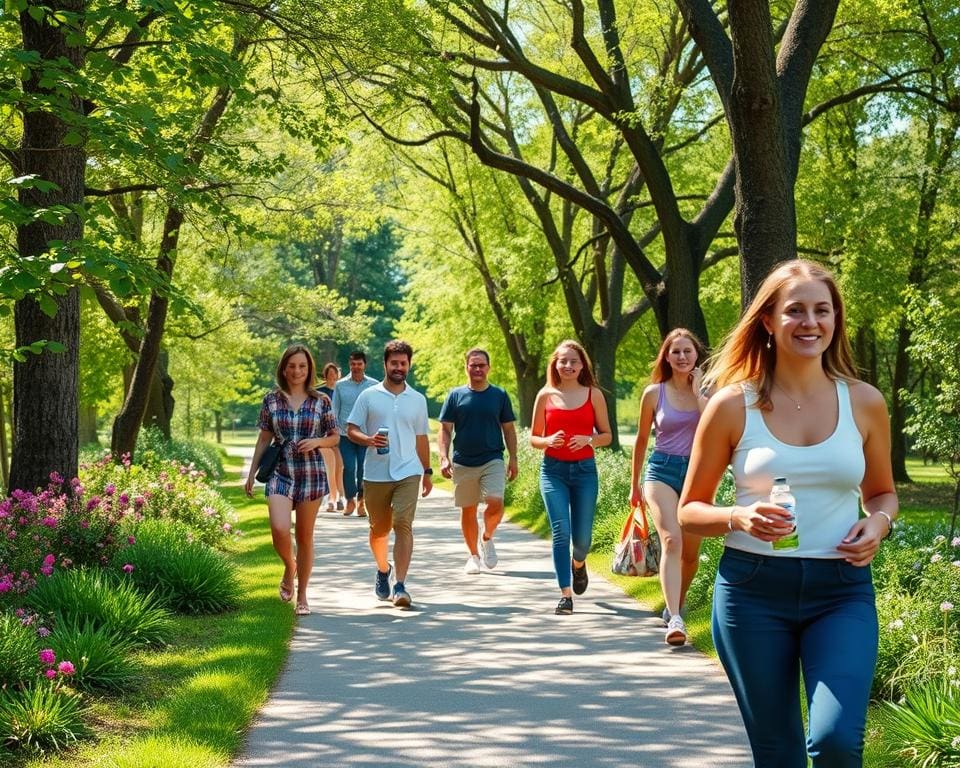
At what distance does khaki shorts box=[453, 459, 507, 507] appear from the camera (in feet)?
40.2

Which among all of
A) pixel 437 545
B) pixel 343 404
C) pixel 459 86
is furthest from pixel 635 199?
pixel 437 545

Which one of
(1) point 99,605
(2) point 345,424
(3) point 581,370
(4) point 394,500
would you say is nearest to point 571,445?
(3) point 581,370

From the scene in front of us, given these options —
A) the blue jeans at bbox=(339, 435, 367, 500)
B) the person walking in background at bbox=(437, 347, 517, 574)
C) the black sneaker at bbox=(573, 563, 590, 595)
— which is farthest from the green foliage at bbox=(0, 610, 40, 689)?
the blue jeans at bbox=(339, 435, 367, 500)

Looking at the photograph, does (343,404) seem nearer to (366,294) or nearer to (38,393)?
(38,393)

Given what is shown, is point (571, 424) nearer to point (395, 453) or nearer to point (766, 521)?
point (395, 453)

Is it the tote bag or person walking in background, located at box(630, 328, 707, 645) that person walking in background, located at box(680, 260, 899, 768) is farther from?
the tote bag

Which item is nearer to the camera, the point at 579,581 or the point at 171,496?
the point at 579,581

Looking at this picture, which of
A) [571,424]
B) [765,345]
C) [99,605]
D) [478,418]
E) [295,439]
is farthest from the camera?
[478,418]

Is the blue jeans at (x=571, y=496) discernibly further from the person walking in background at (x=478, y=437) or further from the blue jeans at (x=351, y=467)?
the blue jeans at (x=351, y=467)

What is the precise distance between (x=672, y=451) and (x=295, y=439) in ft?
10.2

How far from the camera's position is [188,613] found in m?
10.1

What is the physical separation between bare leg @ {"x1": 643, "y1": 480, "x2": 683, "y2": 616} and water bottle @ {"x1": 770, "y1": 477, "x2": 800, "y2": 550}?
5.22 meters

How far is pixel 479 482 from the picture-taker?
12.3m

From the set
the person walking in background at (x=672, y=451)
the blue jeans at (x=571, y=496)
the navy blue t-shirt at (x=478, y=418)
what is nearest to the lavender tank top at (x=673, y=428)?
the person walking in background at (x=672, y=451)
